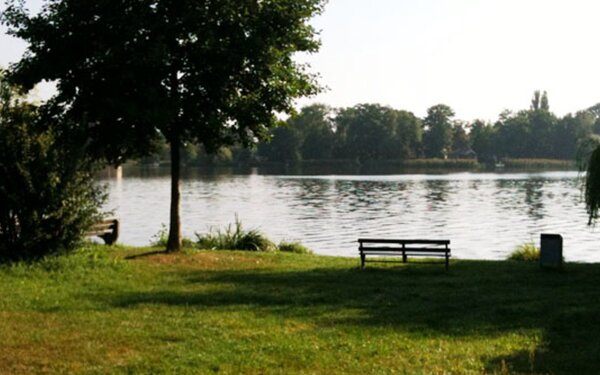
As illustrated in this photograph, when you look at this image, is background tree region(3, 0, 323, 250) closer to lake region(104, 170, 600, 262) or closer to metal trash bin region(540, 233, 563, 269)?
metal trash bin region(540, 233, 563, 269)

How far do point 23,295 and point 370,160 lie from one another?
18196 centimetres

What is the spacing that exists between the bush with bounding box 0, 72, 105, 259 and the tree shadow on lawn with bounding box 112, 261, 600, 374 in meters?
4.05

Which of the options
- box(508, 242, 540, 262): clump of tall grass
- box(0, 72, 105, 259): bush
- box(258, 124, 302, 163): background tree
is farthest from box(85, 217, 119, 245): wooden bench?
box(258, 124, 302, 163): background tree

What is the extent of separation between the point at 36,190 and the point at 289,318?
1005 centimetres

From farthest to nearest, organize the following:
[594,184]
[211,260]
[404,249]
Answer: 1. [211,260]
2. [404,249]
3. [594,184]

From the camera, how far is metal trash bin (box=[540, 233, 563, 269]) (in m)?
22.1

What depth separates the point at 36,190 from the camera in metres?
21.0

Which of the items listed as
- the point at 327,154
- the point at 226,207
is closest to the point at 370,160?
the point at 327,154

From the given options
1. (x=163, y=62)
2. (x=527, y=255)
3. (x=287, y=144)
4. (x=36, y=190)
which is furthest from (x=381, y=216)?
(x=287, y=144)

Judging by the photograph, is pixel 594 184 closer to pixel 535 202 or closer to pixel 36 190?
pixel 36 190

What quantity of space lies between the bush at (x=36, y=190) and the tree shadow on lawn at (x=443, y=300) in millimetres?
4047

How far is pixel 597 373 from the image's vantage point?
11094 millimetres

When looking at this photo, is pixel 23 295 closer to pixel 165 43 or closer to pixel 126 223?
pixel 165 43

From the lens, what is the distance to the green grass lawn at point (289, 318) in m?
11.5
